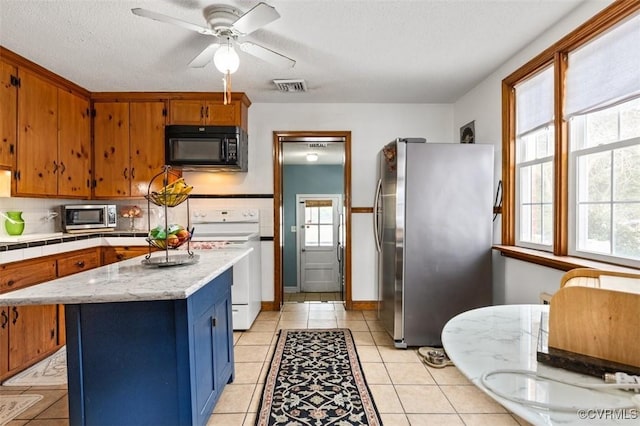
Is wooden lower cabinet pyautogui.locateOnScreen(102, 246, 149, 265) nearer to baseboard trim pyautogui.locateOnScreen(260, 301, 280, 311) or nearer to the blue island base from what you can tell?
baseboard trim pyautogui.locateOnScreen(260, 301, 280, 311)

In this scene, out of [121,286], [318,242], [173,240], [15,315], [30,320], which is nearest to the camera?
[121,286]

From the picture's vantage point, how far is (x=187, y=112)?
3.43 metres

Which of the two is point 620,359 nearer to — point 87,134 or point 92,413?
point 92,413

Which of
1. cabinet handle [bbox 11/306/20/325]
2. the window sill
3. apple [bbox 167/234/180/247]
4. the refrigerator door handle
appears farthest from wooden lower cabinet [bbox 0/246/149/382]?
the window sill

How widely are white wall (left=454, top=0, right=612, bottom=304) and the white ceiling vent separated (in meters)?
1.72

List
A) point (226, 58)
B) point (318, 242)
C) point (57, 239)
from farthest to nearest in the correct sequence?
point (318, 242) < point (57, 239) < point (226, 58)

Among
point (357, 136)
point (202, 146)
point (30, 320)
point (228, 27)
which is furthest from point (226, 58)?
point (30, 320)

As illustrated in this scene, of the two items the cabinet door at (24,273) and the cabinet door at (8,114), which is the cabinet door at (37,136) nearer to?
the cabinet door at (8,114)

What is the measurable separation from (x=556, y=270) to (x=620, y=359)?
5.21 feet

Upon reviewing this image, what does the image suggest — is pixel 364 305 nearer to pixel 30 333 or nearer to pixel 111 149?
pixel 30 333

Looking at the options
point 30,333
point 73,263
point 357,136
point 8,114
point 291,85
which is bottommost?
point 30,333

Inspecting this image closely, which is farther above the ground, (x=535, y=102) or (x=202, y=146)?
(x=535, y=102)

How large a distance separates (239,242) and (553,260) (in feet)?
8.30

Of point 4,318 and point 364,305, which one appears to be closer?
point 4,318
